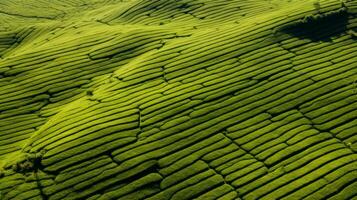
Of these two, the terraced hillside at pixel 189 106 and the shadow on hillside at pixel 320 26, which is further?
the shadow on hillside at pixel 320 26

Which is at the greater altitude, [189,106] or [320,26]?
[320,26]

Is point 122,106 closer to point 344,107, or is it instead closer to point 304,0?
point 344,107

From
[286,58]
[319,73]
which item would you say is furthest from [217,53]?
[319,73]

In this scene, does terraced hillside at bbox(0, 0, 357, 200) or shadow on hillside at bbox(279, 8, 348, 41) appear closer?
terraced hillside at bbox(0, 0, 357, 200)
